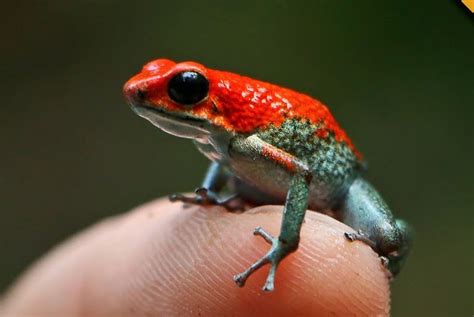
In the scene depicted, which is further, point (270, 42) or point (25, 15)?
point (25, 15)

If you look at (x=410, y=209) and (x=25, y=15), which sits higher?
(x=25, y=15)

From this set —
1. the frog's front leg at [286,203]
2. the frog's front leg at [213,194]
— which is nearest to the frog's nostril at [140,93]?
the frog's front leg at [286,203]

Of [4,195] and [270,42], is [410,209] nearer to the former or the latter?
[270,42]

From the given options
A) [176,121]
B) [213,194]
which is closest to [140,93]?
[176,121]

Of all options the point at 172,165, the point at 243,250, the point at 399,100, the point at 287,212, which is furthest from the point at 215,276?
the point at 172,165

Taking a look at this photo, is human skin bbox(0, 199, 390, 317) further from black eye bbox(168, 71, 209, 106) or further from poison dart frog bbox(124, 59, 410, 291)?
black eye bbox(168, 71, 209, 106)

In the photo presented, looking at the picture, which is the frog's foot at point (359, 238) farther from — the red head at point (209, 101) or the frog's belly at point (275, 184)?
the red head at point (209, 101)

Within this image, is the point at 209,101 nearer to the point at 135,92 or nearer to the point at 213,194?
the point at 135,92
